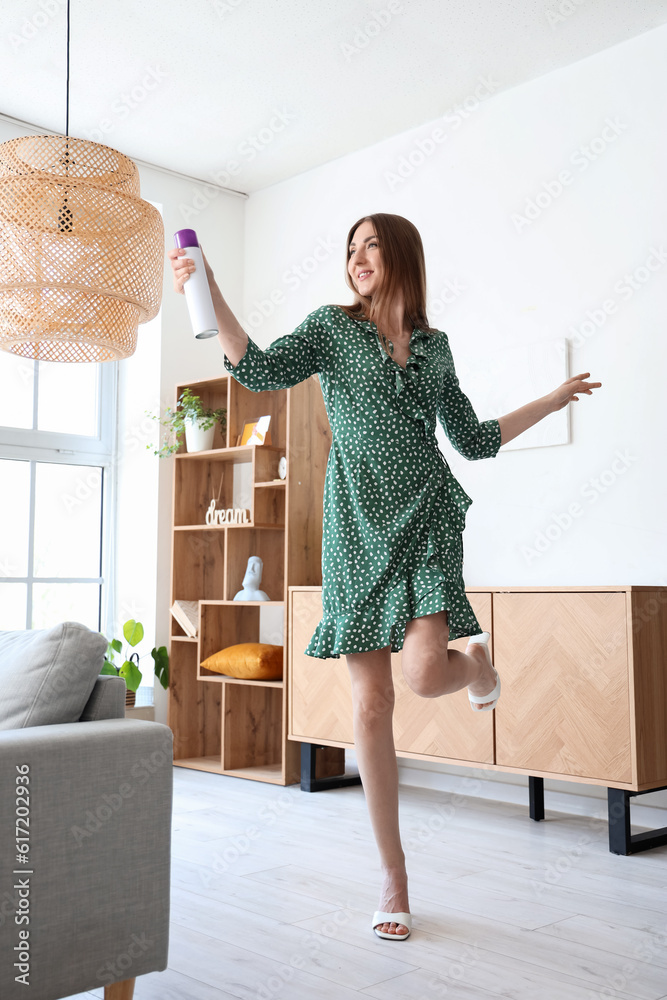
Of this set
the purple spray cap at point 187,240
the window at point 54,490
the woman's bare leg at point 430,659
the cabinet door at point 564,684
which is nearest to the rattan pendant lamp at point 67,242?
the purple spray cap at point 187,240

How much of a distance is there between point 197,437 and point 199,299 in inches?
97.9

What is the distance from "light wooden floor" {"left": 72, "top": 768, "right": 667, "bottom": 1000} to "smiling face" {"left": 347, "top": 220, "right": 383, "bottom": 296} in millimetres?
1304

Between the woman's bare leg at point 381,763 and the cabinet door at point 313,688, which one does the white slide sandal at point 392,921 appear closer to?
the woman's bare leg at point 381,763

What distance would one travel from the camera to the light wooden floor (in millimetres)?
1549

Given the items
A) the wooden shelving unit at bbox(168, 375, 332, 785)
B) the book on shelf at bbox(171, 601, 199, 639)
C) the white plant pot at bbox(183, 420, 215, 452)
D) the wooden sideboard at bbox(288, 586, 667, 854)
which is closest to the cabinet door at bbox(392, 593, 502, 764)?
the wooden sideboard at bbox(288, 586, 667, 854)

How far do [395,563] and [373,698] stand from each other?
0.27 metres

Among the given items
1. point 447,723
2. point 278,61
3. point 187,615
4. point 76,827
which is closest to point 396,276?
point 76,827

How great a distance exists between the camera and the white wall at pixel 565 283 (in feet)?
10.1

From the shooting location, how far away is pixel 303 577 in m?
3.64

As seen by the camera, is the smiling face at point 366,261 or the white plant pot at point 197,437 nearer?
the smiling face at point 366,261

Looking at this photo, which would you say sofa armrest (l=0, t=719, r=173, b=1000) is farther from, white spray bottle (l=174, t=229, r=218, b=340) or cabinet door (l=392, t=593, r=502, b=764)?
cabinet door (l=392, t=593, r=502, b=764)

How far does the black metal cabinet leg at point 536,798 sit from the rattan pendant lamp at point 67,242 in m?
1.89

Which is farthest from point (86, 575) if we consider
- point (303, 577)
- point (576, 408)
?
point (576, 408)

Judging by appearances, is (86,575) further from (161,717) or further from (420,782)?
(420,782)
